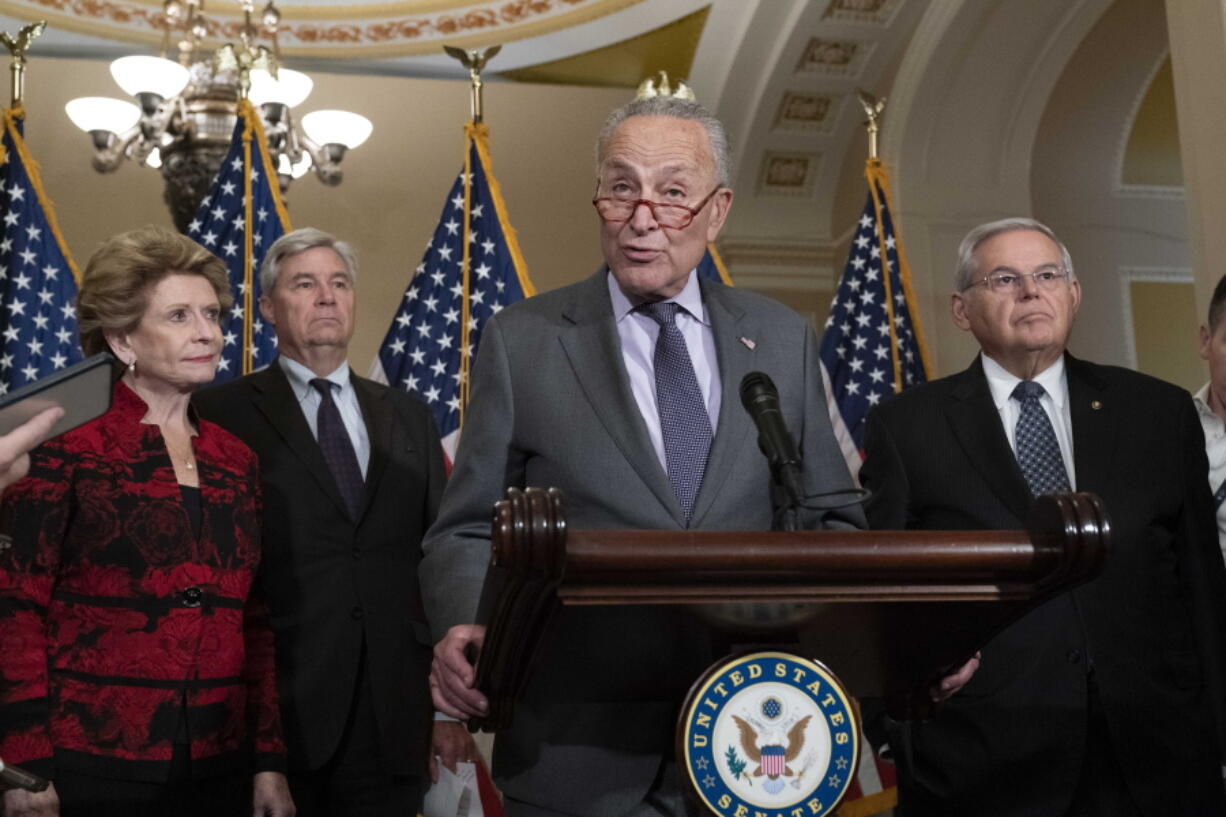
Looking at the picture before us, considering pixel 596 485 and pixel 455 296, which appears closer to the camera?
pixel 596 485

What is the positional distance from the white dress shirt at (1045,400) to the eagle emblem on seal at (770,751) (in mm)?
1280

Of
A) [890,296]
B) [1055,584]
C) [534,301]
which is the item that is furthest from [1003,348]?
[890,296]

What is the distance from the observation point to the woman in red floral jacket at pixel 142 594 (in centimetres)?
202

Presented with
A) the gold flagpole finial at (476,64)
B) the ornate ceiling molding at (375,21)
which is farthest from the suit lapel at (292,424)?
the ornate ceiling molding at (375,21)

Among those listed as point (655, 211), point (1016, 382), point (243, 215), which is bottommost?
point (1016, 382)

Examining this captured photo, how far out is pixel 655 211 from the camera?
165 centimetres

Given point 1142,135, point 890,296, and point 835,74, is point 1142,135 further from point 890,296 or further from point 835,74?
point 890,296

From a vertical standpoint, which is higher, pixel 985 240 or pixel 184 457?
pixel 985 240

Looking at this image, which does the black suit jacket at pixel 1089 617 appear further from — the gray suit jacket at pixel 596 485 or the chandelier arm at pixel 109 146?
the chandelier arm at pixel 109 146

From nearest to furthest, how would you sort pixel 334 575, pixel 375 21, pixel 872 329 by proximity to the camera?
1. pixel 334 575
2. pixel 872 329
3. pixel 375 21

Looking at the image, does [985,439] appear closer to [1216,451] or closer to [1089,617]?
[1089,617]

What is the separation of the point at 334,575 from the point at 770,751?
1.65m

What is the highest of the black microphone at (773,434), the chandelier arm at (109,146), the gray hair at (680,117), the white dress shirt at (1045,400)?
the chandelier arm at (109,146)

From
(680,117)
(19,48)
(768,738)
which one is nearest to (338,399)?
(680,117)
